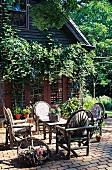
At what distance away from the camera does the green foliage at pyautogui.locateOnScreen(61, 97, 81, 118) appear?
8.52 m

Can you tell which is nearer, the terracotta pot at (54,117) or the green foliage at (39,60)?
the terracotta pot at (54,117)

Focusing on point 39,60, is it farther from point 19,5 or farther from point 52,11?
point 52,11

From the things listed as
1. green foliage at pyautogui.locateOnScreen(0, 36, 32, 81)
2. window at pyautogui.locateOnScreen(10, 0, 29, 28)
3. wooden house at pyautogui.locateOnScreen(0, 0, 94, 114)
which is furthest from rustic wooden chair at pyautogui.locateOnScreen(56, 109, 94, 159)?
window at pyautogui.locateOnScreen(10, 0, 29, 28)

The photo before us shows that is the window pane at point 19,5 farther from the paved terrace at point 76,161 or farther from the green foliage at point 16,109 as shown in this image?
the paved terrace at point 76,161

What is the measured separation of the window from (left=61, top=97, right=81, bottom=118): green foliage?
345cm

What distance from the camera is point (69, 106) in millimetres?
8828

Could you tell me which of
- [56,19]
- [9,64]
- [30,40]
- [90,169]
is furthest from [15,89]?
[90,169]

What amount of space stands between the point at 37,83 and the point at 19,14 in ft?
9.30

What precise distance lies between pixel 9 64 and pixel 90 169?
16.8 feet

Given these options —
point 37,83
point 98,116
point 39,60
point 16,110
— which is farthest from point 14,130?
point 37,83

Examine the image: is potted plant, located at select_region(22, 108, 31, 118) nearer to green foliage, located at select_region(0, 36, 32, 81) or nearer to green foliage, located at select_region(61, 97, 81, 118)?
green foliage, located at select_region(0, 36, 32, 81)

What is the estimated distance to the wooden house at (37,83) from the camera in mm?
8531

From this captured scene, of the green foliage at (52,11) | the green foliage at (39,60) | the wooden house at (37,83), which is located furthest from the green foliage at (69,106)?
the green foliage at (52,11)

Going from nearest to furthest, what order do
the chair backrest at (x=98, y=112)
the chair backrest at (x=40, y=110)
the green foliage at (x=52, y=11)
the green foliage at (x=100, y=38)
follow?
1. the green foliage at (x=52, y=11)
2. the chair backrest at (x=98, y=112)
3. the chair backrest at (x=40, y=110)
4. the green foliage at (x=100, y=38)
